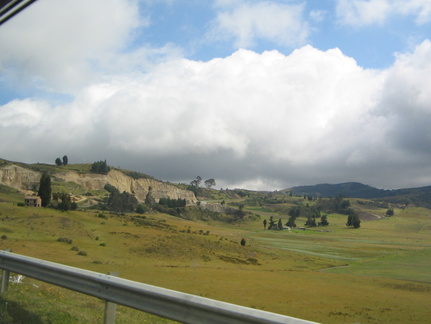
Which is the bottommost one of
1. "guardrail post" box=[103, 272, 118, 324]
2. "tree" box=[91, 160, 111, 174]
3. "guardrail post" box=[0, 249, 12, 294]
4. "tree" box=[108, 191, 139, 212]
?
"tree" box=[108, 191, 139, 212]

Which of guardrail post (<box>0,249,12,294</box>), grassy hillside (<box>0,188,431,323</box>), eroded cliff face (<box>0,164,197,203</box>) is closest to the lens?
guardrail post (<box>0,249,12,294</box>)

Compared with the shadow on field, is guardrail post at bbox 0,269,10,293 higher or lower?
higher

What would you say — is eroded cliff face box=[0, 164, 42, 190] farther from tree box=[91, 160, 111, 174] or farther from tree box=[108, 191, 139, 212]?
tree box=[91, 160, 111, 174]

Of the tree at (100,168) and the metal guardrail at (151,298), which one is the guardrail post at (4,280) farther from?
Result: the tree at (100,168)

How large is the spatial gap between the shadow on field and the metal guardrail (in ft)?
2.02

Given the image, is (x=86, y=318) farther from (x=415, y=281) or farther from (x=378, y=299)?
(x=415, y=281)

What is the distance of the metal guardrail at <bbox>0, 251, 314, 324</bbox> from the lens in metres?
4.43

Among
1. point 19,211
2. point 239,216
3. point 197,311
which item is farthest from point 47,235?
point 239,216

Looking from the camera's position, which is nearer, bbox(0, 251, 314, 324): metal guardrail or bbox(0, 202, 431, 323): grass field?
bbox(0, 251, 314, 324): metal guardrail

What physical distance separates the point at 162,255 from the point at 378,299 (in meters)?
24.8

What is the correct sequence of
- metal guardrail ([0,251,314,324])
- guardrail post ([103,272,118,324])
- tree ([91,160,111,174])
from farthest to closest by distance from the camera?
tree ([91,160,111,174]) < guardrail post ([103,272,118,324]) < metal guardrail ([0,251,314,324])

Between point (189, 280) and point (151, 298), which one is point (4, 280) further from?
point (189, 280)

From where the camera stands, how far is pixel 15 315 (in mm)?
6832

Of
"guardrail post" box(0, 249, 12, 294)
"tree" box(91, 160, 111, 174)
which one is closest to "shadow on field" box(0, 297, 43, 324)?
"guardrail post" box(0, 249, 12, 294)
